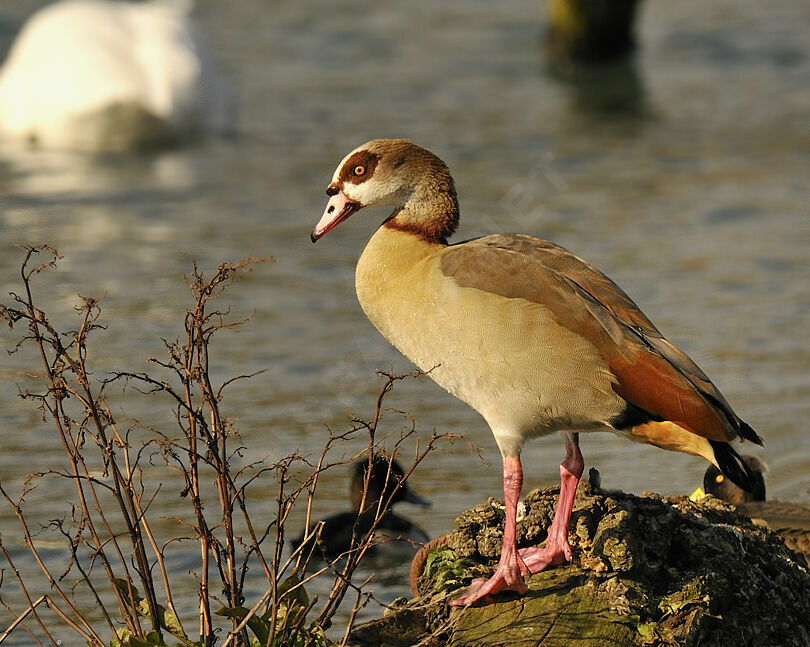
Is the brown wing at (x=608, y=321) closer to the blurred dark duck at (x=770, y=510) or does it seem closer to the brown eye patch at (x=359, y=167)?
the brown eye patch at (x=359, y=167)

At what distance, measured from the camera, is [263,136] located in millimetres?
15461

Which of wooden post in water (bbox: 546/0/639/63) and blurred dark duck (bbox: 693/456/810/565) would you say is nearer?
blurred dark duck (bbox: 693/456/810/565)

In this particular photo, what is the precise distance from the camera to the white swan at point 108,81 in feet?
48.8

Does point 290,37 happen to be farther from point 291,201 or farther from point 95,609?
point 95,609

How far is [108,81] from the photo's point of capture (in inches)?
591

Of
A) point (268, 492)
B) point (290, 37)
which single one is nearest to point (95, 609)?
point (268, 492)

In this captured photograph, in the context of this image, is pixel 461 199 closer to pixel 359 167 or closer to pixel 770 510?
pixel 770 510

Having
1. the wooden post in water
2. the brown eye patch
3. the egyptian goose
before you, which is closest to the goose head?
the brown eye patch

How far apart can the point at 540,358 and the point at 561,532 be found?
1.93 feet

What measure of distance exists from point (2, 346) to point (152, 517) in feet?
10.1

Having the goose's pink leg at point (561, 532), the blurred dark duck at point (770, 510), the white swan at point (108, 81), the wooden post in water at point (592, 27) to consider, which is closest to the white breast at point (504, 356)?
the goose's pink leg at point (561, 532)

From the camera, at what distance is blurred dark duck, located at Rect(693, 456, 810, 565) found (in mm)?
6062

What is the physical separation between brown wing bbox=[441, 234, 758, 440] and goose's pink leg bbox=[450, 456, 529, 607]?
1.61 feet

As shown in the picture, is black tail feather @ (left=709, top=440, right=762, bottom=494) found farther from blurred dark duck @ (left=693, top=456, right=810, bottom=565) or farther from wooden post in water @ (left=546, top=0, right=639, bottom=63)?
wooden post in water @ (left=546, top=0, right=639, bottom=63)
